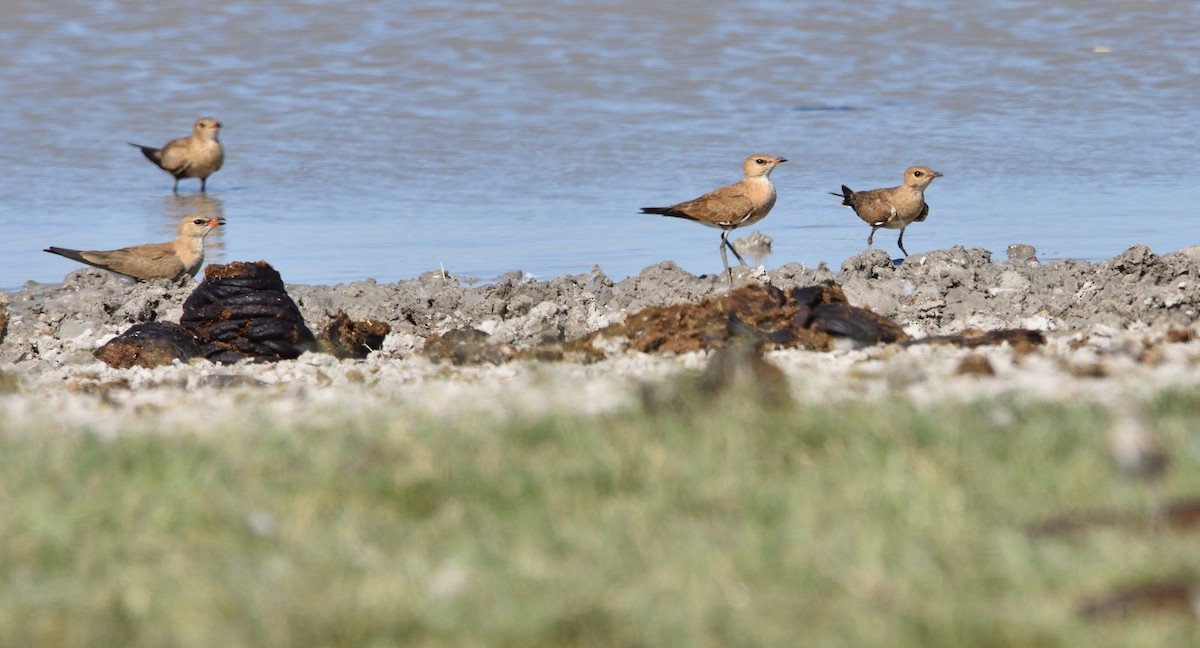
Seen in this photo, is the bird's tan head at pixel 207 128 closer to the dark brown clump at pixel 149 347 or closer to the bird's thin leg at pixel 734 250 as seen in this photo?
the bird's thin leg at pixel 734 250

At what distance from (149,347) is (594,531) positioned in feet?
16.7

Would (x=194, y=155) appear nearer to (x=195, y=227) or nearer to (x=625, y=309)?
(x=195, y=227)

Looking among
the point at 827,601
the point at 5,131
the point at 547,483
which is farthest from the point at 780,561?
the point at 5,131

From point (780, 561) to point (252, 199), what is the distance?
11909 millimetres

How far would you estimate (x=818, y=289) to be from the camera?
332 inches

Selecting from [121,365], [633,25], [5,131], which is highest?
[633,25]

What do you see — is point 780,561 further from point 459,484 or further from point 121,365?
point 121,365

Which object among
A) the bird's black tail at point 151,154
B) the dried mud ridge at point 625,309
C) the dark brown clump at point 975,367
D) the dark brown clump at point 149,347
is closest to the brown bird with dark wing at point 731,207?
the dried mud ridge at point 625,309

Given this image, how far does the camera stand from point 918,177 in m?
13.2

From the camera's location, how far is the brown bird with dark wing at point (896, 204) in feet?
41.3

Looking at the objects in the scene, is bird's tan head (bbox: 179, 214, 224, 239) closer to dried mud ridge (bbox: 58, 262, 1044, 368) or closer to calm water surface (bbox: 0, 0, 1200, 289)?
calm water surface (bbox: 0, 0, 1200, 289)

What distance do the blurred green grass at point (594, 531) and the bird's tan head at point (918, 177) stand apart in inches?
304

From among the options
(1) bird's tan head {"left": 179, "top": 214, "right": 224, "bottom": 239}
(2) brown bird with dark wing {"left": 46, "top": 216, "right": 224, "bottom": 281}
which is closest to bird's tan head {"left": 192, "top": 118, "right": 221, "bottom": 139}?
(1) bird's tan head {"left": 179, "top": 214, "right": 224, "bottom": 239}

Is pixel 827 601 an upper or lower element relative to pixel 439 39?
lower
